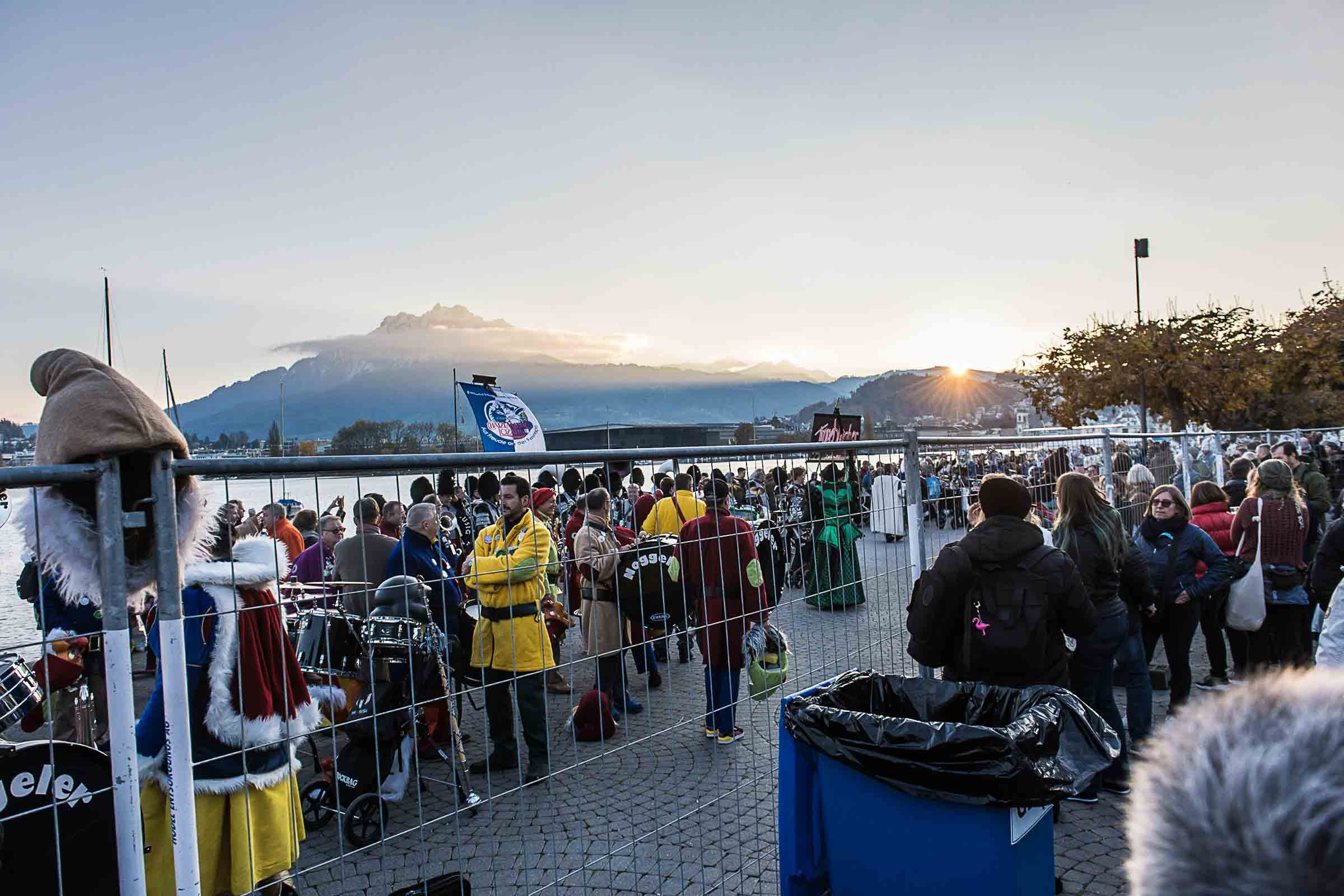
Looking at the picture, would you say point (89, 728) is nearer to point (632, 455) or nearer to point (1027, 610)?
point (632, 455)

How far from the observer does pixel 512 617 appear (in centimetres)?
256

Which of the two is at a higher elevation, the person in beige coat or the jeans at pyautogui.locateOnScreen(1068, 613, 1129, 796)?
the person in beige coat

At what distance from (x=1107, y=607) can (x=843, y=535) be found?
85.0 inches

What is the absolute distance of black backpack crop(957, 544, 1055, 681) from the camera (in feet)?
12.5

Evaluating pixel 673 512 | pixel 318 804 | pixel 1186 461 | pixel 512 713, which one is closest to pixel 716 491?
pixel 673 512

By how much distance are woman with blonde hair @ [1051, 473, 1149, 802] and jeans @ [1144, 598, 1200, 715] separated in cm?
96

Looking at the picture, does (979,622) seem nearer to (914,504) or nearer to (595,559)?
(914,504)

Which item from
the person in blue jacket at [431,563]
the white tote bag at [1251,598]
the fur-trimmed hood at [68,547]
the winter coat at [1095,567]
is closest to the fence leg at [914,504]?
Answer: the winter coat at [1095,567]

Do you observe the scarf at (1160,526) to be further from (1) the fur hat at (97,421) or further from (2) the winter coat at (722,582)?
(1) the fur hat at (97,421)

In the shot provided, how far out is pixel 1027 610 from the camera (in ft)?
12.5

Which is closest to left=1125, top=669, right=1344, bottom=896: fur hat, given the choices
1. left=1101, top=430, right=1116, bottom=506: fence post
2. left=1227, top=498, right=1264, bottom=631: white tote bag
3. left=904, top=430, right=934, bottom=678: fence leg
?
left=904, top=430, right=934, bottom=678: fence leg

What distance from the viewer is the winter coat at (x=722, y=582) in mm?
3221

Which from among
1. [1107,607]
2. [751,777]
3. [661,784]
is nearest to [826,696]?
[661,784]

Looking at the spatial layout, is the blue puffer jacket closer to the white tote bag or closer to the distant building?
the white tote bag
